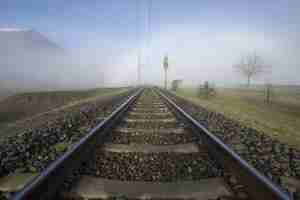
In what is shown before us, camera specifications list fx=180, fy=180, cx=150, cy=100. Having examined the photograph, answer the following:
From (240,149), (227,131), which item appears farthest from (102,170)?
(227,131)

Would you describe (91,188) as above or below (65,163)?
below

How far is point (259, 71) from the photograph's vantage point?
56375 millimetres

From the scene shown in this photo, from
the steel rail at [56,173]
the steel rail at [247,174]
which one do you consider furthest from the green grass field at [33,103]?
the steel rail at [247,174]

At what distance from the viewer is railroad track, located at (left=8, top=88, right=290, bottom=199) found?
5.63ft

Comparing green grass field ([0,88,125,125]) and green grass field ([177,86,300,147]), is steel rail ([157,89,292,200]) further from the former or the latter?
green grass field ([0,88,125,125])

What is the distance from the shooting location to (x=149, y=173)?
2242 mm

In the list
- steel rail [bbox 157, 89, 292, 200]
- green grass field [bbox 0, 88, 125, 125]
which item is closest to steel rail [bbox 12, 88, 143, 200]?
steel rail [bbox 157, 89, 292, 200]

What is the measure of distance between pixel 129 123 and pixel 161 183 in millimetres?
2947

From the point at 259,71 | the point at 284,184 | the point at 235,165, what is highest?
the point at 259,71

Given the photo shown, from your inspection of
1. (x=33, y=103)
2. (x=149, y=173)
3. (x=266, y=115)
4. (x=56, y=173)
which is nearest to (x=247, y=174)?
(x=149, y=173)

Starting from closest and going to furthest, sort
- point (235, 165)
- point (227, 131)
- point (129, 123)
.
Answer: point (235, 165)
point (227, 131)
point (129, 123)

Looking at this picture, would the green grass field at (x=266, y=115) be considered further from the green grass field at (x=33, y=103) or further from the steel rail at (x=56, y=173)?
the green grass field at (x=33, y=103)

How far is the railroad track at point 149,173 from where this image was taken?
1.71 m

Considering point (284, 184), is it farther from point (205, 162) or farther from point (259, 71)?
point (259, 71)
